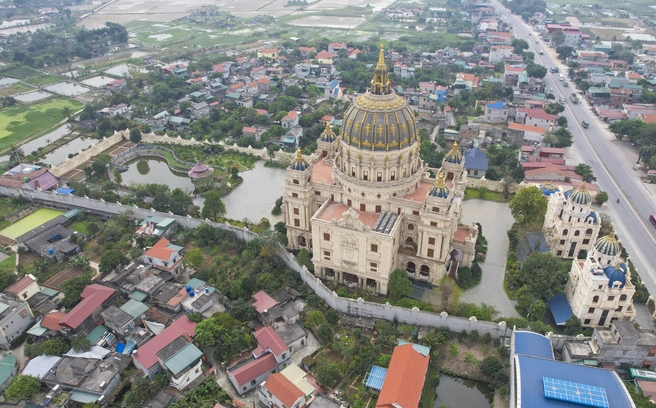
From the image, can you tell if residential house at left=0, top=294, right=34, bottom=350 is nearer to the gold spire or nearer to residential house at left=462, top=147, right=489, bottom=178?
the gold spire

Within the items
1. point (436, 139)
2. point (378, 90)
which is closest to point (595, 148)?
point (436, 139)

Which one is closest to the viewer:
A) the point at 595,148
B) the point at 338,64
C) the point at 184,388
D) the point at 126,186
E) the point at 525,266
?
the point at 184,388

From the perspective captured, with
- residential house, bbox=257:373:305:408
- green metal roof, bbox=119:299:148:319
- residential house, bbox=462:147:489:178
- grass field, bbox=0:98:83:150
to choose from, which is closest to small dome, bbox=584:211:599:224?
residential house, bbox=462:147:489:178

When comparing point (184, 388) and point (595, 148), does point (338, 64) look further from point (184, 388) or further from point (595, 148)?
point (184, 388)

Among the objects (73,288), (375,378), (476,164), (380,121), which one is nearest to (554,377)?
(375,378)

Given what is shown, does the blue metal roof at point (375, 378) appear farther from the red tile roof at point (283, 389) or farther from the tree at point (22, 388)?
the tree at point (22, 388)
